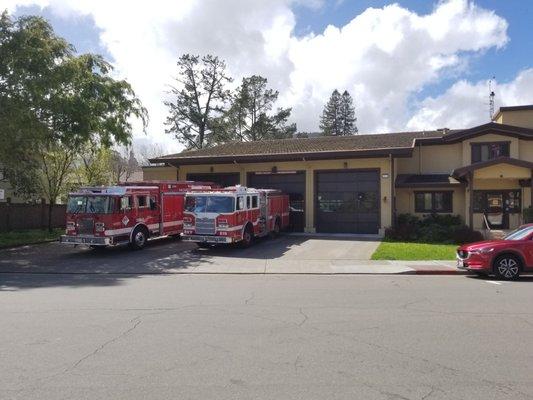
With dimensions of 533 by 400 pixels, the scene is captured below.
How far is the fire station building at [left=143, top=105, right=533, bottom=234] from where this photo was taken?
27.1 m

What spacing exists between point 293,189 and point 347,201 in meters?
3.12

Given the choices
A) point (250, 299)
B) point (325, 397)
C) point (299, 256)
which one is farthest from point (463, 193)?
point (325, 397)

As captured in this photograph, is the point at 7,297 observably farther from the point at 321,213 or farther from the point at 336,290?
the point at 321,213

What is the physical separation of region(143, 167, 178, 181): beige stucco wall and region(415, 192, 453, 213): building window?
14427 mm

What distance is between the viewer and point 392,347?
6738 mm

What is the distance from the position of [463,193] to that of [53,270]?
20990 millimetres

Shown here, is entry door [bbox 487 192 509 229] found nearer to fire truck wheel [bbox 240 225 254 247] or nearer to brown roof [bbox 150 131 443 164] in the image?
brown roof [bbox 150 131 443 164]

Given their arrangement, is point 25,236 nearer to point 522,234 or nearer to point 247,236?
point 247,236

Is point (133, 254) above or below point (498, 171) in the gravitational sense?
below

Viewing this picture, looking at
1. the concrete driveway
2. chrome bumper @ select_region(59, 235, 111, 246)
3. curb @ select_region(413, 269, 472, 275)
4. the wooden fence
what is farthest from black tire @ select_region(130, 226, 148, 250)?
curb @ select_region(413, 269, 472, 275)

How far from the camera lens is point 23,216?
29.0 metres

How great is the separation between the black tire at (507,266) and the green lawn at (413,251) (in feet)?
14.0

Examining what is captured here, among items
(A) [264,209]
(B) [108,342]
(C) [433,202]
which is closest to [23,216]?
(A) [264,209]

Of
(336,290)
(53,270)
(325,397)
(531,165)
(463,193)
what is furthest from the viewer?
(463,193)
